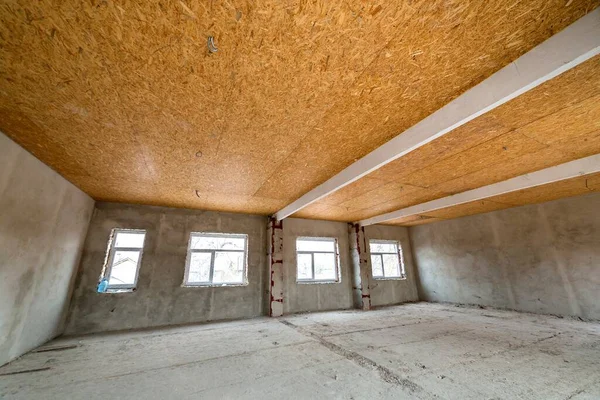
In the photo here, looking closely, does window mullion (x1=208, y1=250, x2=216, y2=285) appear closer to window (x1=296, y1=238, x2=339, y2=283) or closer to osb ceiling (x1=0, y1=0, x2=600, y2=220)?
window (x1=296, y1=238, x2=339, y2=283)

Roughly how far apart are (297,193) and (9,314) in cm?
416

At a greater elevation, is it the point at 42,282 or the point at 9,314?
the point at 42,282

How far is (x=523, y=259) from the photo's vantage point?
5.66m

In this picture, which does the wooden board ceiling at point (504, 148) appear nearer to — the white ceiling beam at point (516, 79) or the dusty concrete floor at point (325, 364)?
the white ceiling beam at point (516, 79)

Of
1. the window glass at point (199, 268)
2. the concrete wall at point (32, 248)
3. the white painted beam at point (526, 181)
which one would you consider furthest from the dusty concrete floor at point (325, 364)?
the white painted beam at point (526, 181)

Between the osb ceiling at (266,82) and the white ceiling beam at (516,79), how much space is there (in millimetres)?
67

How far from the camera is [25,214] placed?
9.30 feet

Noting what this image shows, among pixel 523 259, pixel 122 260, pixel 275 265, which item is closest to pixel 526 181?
pixel 523 259

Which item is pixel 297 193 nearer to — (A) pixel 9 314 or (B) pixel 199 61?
(B) pixel 199 61

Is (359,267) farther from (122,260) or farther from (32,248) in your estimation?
(32,248)

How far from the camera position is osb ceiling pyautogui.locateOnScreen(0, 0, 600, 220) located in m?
1.35

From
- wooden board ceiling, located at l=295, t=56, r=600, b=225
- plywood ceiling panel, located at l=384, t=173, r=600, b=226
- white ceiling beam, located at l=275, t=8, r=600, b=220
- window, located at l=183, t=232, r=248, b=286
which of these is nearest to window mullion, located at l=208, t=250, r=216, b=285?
window, located at l=183, t=232, r=248, b=286

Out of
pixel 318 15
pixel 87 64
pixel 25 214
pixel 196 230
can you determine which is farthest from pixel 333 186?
pixel 25 214

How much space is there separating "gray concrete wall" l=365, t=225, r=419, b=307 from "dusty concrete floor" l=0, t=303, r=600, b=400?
9.16 ft
